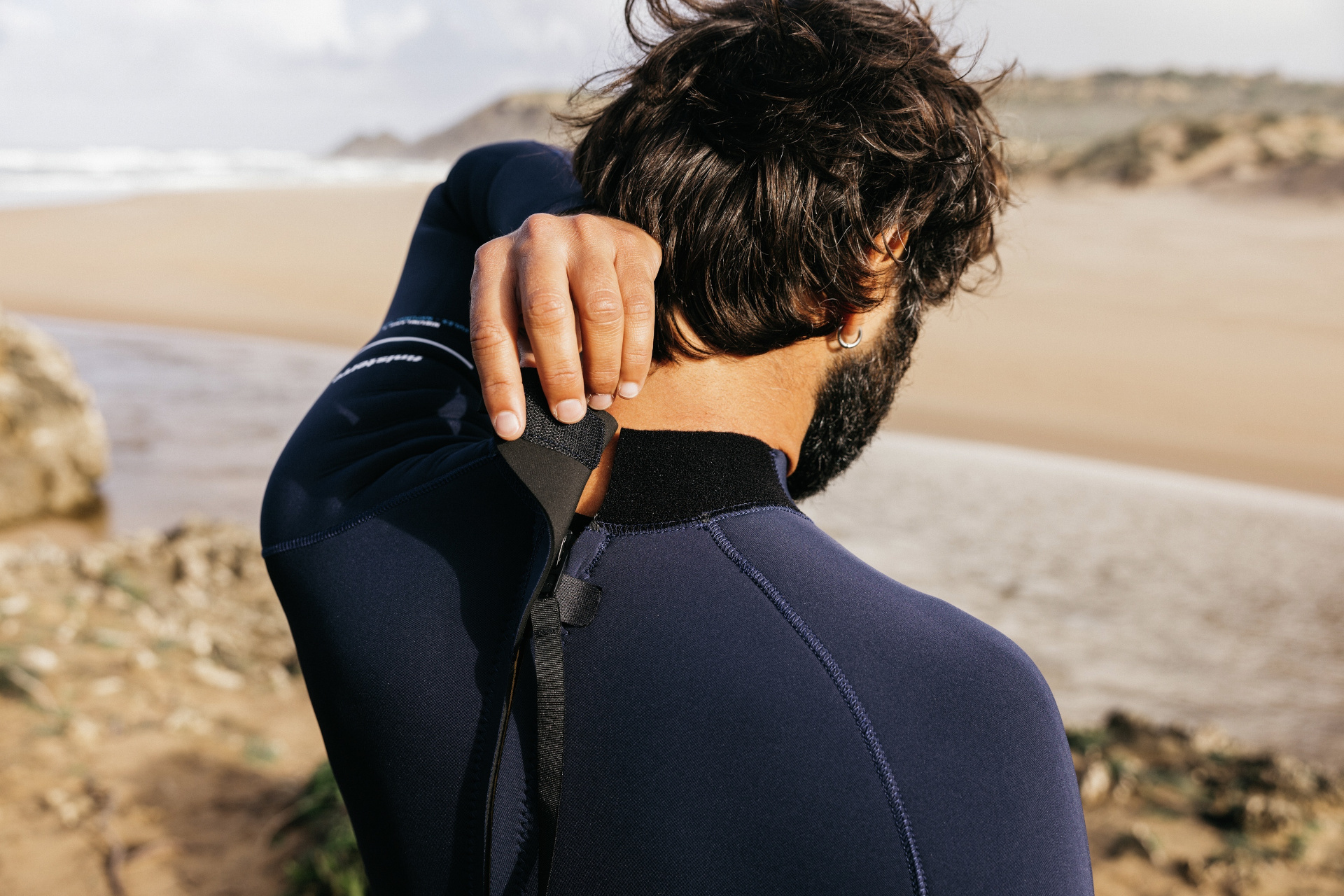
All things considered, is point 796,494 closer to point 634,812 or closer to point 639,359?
point 639,359

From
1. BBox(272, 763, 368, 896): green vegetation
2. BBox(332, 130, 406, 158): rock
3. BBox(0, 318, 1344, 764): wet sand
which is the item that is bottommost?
BBox(272, 763, 368, 896): green vegetation

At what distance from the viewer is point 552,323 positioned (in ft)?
2.91

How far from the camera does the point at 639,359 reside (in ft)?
3.12

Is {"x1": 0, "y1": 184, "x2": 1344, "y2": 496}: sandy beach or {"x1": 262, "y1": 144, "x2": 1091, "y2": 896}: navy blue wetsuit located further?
{"x1": 0, "y1": 184, "x2": 1344, "y2": 496}: sandy beach

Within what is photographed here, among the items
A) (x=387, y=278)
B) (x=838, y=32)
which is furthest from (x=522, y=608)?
(x=387, y=278)

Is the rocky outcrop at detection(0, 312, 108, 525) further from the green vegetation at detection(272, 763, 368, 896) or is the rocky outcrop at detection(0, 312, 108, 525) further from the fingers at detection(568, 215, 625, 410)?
the fingers at detection(568, 215, 625, 410)

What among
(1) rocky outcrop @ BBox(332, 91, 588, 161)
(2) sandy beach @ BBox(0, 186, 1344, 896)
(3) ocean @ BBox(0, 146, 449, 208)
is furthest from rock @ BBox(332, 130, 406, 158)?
(2) sandy beach @ BBox(0, 186, 1344, 896)

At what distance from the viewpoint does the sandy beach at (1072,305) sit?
794 cm

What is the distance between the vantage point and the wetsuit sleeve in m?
1.05

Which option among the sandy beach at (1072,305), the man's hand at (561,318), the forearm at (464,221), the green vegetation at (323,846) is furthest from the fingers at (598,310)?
the sandy beach at (1072,305)

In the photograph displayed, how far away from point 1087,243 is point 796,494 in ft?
51.6

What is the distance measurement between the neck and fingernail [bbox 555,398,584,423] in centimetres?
13

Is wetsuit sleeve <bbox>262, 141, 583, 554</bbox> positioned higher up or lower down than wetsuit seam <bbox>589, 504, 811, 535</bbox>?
higher up

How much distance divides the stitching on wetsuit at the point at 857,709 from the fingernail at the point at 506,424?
26 centimetres
